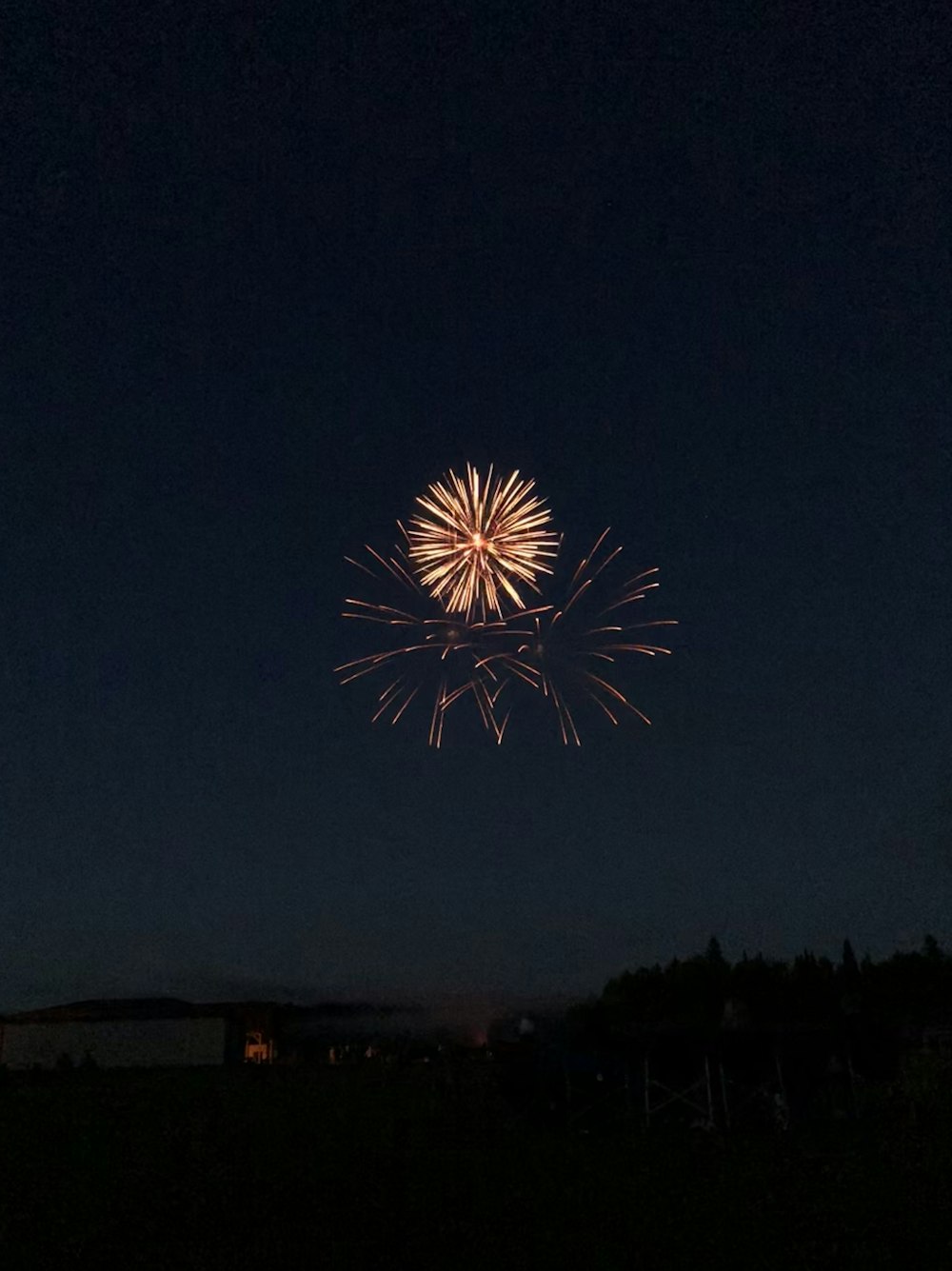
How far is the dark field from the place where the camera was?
13.8 metres

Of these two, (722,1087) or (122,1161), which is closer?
(122,1161)

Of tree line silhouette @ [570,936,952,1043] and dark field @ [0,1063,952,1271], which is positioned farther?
tree line silhouette @ [570,936,952,1043]

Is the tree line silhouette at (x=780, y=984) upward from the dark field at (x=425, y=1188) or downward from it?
upward

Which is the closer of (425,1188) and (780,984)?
(425,1188)

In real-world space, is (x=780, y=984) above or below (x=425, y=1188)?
above

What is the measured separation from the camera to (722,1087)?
99.8 feet

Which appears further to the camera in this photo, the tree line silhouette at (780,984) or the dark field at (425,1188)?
the tree line silhouette at (780,984)

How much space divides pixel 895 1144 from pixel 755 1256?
10297mm

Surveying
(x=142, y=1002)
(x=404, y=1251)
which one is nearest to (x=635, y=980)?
(x=142, y=1002)

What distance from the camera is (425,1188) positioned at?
55.7ft

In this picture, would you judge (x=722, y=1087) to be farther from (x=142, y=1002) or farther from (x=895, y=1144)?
(x=142, y=1002)

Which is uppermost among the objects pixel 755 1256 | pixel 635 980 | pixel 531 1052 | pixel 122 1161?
pixel 635 980

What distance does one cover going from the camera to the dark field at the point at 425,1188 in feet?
45.3

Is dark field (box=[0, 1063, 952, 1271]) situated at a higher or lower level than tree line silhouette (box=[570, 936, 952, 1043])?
lower
